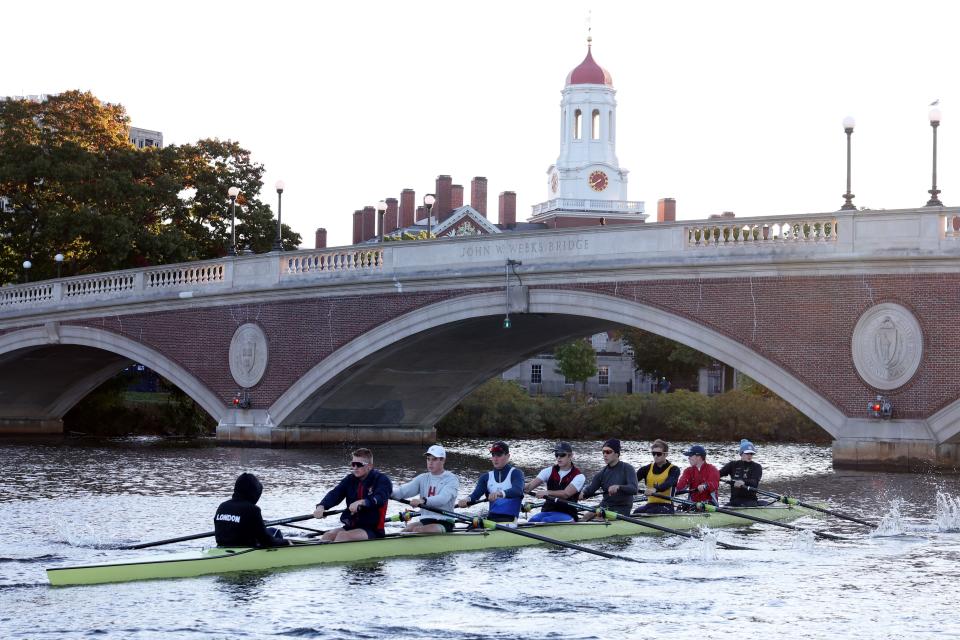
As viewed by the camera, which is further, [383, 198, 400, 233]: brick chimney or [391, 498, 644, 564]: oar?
[383, 198, 400, 233]: brick chimney

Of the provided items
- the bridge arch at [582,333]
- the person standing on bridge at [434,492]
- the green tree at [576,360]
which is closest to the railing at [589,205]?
the green tree at [576,360]

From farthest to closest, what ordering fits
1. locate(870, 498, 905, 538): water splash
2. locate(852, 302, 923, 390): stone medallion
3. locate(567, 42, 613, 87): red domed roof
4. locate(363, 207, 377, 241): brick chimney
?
locate(363, 207, 377, 241): brick chimney
locate(567, 42, 613, 87): red domed roof
locate(852, 302, 923, 390): stone medallion
locate(870, 498, 905, 538): water splash

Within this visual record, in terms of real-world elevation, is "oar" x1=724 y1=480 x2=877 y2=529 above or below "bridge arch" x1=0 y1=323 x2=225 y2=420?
below

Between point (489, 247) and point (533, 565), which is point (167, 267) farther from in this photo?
point (533, 565)

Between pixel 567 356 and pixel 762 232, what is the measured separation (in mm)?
42541

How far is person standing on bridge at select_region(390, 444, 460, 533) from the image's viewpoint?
650 inches

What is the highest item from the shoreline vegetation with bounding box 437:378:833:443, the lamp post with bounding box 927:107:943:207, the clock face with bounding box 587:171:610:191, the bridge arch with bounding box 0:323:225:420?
the clock face with bounding box 587:171:610:191

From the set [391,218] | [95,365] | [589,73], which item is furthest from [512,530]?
[391,218]

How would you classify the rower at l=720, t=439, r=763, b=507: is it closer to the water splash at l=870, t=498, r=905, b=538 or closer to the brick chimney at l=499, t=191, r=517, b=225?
the water splash at l=870, t=498, r=905, b=538

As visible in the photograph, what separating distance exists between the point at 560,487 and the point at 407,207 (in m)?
70.6

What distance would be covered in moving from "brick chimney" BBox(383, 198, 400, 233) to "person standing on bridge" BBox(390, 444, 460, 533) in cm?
7324

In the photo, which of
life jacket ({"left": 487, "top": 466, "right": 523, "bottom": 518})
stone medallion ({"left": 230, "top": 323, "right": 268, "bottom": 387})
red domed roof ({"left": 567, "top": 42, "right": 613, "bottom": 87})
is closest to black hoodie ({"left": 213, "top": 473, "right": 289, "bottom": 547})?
life jacket ({"left": 487, "top": 466, "right": 523, "bottom": 518})

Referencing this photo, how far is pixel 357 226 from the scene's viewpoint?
88250 millimetres

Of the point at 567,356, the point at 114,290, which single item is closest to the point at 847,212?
the point at 114,290
